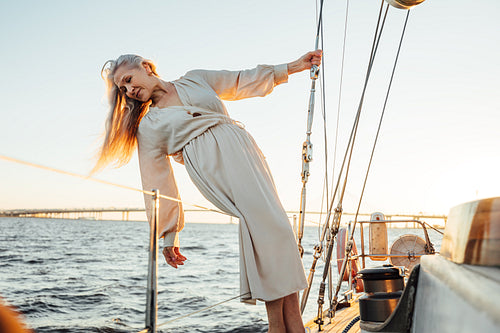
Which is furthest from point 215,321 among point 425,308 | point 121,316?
point 425,308

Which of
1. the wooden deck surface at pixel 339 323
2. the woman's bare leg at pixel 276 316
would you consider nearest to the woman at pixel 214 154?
the woman's bare leg at pixel 276 316

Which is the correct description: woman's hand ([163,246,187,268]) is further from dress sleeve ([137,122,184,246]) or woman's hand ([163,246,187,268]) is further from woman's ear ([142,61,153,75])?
woman's ear ([142,61,153,75])

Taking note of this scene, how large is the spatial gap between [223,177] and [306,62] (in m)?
0.60

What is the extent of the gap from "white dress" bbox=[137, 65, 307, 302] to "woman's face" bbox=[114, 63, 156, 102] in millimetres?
75

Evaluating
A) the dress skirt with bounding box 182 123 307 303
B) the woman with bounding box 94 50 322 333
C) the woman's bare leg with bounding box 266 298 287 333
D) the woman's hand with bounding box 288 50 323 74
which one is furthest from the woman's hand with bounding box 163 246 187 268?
the woman's hand with bounding box 288 50 323 74

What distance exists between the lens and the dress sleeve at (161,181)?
1339 millimetres

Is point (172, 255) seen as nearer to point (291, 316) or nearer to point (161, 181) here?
point (161, 181)

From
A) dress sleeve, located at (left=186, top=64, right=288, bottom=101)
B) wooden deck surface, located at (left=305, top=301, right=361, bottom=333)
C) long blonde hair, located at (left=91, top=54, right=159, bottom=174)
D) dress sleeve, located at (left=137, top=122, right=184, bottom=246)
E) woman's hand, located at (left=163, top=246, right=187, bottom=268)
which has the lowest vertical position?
wooden deck surface, located at (left=305, top=301, right=361, bottom=333)

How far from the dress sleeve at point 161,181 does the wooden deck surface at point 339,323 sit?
0.73 m

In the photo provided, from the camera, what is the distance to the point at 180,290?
708cm

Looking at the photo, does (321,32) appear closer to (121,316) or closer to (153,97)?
(153,97)

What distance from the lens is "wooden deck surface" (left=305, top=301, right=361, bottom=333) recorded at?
1989 mm

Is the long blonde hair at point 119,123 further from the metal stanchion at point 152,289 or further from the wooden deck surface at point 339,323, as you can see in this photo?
the wooden deck surface at point 339,323

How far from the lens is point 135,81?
141cm
